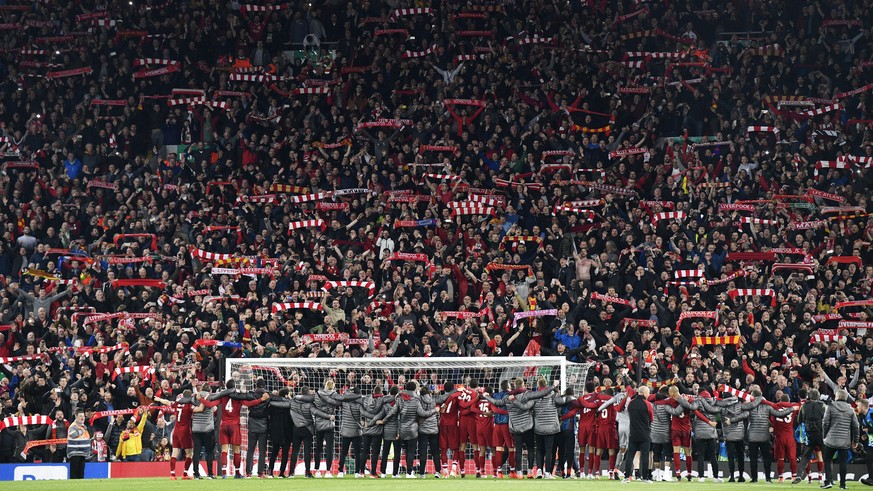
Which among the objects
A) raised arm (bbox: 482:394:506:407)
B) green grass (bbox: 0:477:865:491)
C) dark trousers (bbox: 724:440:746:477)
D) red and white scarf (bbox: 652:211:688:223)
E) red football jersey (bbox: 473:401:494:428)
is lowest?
green grass (bbox: 0:477:865:491)

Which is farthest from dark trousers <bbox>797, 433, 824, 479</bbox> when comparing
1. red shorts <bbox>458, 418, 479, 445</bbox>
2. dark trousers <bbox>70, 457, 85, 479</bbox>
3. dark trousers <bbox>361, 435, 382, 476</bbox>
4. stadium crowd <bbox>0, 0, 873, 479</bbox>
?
dark trousers <bbox>70, 457, 85, 479</bbox>

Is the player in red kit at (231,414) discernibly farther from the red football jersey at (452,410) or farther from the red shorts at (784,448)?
the red shorts at (784,448)

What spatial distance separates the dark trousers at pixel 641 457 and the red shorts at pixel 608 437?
0.38 meters

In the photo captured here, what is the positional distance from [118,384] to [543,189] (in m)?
11.7

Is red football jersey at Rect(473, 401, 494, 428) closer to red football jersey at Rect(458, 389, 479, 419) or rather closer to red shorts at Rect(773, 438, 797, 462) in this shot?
red football jersey at Rect(458, 389, 479, 419)

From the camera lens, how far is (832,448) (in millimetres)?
21094

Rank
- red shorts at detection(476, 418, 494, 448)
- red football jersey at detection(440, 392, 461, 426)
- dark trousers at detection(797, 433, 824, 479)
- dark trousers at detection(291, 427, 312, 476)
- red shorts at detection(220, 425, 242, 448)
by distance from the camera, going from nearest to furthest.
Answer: dark trousers at detection(797, 433, 824, 479) < red shorts at detection(220, 425, 242, 448) < dark trousers at detection(291, 427, 312, 476) < red shorts at detection(476, 418, 494, 448) < red football jersey at detection(440, 392, 461, 426)

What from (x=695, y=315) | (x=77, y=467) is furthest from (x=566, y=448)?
(x=77, y=467)

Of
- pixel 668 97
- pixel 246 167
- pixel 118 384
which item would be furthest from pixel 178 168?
pixel 668 97

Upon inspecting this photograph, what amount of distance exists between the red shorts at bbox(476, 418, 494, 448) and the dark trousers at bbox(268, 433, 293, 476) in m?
3.32

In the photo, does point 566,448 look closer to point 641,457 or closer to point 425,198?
point 641,457

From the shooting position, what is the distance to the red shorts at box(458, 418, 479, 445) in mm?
23516

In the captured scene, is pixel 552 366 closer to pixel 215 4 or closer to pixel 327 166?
pixel 327 166

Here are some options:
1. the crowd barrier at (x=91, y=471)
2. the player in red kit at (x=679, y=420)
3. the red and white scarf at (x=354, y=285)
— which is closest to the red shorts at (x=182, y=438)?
the crowd barrier at (x=91, y=471)
